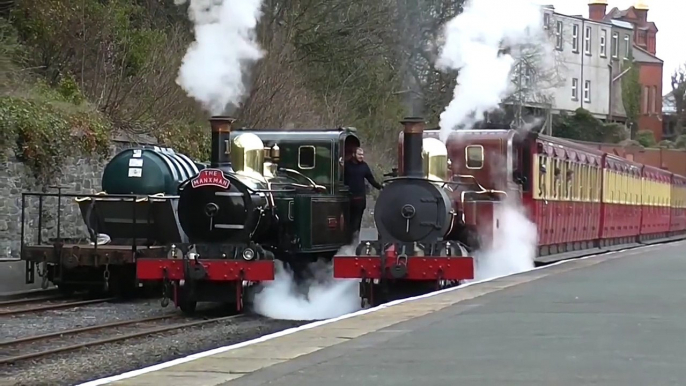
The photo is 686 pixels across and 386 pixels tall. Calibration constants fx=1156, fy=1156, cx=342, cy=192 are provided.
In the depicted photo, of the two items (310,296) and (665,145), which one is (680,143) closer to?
(665,145)

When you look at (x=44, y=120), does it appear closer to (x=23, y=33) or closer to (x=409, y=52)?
(x=23, y=33)

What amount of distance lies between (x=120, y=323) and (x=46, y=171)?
7.77m

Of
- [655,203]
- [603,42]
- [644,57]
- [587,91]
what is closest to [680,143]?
[644,57]

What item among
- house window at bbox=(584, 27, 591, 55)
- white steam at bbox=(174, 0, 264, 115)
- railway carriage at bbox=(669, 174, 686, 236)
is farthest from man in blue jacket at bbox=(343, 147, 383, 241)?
house window at bbox=(584, 27, 591, 55)

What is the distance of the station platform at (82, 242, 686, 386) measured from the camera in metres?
8.28

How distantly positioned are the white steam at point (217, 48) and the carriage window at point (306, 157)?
2818 mm

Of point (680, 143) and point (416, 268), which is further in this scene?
point (680, 143)

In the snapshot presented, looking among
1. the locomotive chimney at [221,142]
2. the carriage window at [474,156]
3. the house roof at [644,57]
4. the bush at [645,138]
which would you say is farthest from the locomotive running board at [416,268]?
the house roof at [644,57]

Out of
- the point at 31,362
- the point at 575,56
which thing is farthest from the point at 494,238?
the point at 575,56

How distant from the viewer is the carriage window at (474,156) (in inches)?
736

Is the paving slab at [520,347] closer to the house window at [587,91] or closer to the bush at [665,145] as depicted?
the house window at [587,91]

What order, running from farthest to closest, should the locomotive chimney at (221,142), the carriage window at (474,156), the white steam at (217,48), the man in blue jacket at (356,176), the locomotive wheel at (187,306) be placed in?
the white steam at (217,48) < the carriage window at (474,156) < the man in blue jacket at (356,176) < the locomotive wheel at (187,306) < the locomotive chimney at (221,142)

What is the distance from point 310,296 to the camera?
55.5 feet

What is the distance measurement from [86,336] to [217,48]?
690cm
